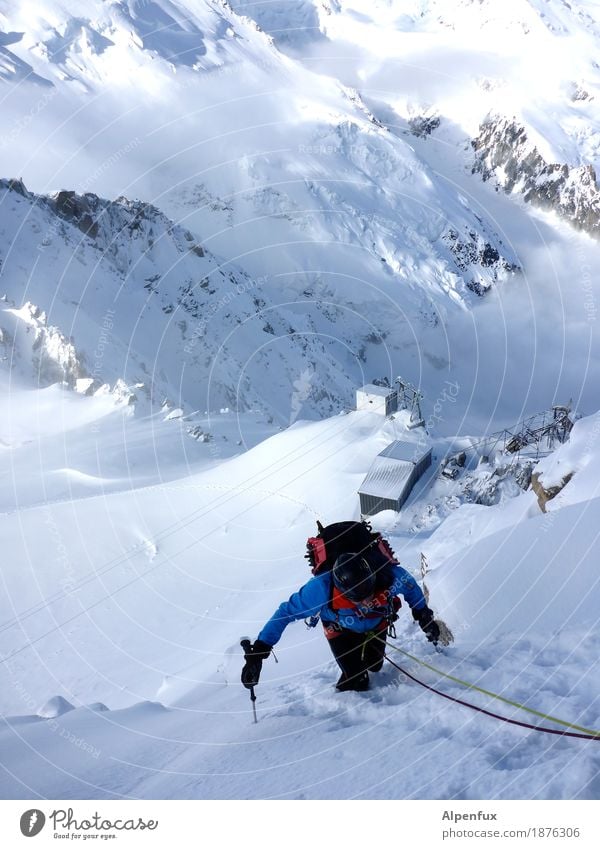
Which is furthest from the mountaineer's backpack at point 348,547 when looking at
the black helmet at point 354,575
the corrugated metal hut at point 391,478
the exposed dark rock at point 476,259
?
the exposed dark rock at point 476,259

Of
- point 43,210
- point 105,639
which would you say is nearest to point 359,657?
point 105,639

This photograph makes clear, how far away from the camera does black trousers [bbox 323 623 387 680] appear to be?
7414 mm

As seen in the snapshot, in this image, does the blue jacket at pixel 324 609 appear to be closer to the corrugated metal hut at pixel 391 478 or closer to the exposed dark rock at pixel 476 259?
the corrugated metal hut at pixel 391 478

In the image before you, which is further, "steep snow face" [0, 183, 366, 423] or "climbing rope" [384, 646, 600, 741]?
"steep snow face" [0, 183, 366, 423]

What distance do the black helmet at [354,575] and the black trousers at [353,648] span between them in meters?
0.83

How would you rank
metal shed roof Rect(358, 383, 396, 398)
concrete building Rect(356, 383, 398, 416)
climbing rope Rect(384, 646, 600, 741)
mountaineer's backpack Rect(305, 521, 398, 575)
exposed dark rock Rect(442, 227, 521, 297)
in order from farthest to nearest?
exposed dark rock Rect(442, 227, 521, 297)
metal shed roof Rect(358, 383, 396, 398)
concrete building Rect(356, 383, 398, 416)
mountaineer's backpack Rect(305, 521, 398, 575)
climbing rope Rect(384, 646, 600, 741)

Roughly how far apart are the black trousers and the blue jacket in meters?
0.09

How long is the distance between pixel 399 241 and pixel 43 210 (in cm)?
10091

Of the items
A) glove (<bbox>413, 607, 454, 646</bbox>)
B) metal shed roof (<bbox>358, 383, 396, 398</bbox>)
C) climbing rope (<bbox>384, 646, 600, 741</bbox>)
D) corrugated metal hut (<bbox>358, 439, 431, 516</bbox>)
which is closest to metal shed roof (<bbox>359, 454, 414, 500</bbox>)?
corrugated metal hut (<bbox>358, 439, 431, 516</bbox>)

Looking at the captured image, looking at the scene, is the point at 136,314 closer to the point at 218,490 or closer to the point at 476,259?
the point at 218,490

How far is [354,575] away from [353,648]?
4.19 ft

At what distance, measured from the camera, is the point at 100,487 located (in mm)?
31719

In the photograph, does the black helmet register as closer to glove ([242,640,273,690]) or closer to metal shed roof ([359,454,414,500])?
glove ([242,640,273,690])

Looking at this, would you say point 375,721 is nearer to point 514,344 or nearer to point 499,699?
point 499,699
